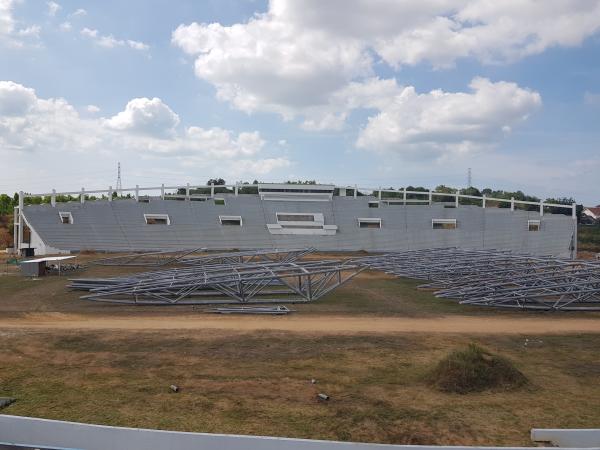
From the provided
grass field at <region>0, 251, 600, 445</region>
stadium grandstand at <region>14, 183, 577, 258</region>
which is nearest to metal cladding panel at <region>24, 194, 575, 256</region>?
stadium grandstand at <region>14, 183, 577, 258</region>

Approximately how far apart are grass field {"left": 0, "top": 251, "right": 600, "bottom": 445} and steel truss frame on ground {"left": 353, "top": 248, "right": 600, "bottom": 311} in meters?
5.02

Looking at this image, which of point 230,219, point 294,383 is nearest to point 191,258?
point 230,219

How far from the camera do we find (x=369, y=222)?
5284cm

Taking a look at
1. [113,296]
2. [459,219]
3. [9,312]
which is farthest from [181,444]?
[459,219]

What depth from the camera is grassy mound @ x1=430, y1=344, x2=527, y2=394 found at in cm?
1097

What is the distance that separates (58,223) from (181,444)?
4527 centimetres

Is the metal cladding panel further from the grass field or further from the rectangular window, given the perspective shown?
the grass field

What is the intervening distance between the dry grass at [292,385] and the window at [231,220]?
3553 centimetres

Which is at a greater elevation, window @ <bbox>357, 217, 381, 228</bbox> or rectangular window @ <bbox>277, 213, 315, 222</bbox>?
rectangular window @ <bbox>277, 213, 315, 222</bbox>

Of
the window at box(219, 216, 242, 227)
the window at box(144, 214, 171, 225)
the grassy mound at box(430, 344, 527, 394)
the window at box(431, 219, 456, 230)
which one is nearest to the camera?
the grassy mound at box(430, 344, 527, 394)

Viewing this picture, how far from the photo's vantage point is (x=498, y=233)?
4944 centimetres

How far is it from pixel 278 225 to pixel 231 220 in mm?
5086

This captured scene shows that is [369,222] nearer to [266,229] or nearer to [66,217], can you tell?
[266,229]

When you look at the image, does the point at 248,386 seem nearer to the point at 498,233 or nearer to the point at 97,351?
the point at 97,351
